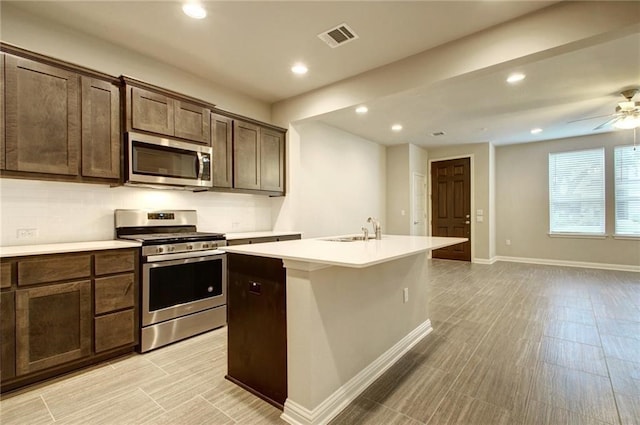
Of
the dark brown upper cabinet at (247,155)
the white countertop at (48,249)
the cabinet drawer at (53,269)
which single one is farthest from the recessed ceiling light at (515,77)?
the cabinet drawer at (53,269)

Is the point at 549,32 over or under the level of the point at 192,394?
over

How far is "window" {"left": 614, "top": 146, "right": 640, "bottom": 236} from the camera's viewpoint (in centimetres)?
571

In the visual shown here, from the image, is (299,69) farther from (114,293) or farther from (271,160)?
(114,293)

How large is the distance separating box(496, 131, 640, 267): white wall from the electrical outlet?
8137 mm

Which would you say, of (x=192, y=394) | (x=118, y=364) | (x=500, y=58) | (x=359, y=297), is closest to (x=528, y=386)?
(x=359, y=297)

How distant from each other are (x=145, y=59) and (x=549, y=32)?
12.0 ft

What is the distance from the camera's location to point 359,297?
84.0 inches

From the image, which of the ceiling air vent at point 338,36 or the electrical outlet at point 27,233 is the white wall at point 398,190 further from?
the electrical outlet at point 27,233

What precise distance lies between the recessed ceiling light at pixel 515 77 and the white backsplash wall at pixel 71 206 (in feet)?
12.7

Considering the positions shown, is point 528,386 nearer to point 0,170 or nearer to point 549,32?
point 549,32

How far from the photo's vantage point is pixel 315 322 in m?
1.73

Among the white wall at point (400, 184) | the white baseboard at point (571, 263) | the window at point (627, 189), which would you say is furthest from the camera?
the white wall at point (400, 184)

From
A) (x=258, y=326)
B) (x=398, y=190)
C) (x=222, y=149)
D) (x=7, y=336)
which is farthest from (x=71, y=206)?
(x=398, y=190)

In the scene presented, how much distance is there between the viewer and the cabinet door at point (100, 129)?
8.25 feet
